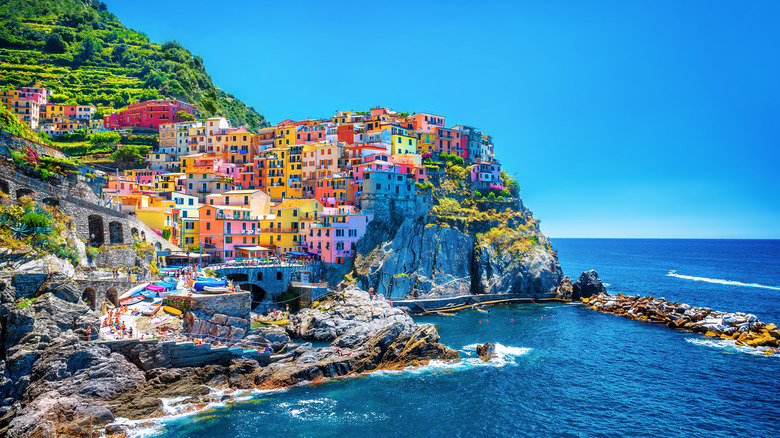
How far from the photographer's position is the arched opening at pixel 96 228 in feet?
173

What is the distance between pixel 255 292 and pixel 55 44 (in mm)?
129746

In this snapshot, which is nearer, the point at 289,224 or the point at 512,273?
the point at 289,224

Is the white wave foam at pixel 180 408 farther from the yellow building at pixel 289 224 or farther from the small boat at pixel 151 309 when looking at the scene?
the yellow building at pixel 289 224

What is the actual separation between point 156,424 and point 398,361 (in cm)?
2058

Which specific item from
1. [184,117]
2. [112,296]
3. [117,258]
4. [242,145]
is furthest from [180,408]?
[184,117]

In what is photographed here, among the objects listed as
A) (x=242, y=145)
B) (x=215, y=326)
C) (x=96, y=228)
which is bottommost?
(x=215, y=326)

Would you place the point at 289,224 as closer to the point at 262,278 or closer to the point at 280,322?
the point at 262,278

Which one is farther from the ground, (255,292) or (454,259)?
(454,259)

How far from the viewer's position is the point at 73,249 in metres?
44.6

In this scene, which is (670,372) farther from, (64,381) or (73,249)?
(73,249)

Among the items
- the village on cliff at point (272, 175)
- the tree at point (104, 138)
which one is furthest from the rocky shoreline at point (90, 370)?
the tree at point (104, 138)

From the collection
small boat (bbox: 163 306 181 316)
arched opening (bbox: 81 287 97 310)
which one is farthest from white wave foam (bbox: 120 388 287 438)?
arched opening (bbox: 81 287 97 310)

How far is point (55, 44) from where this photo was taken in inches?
5871

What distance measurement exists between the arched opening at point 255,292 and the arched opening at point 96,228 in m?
17.1
